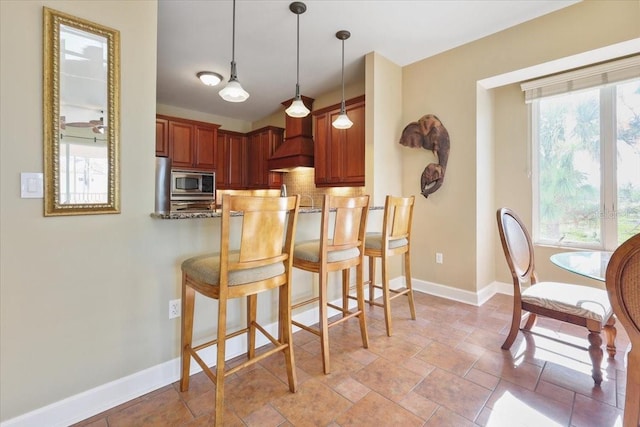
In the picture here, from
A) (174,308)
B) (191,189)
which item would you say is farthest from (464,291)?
(191,189)

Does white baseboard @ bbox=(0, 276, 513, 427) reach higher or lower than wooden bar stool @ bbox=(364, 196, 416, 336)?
lower

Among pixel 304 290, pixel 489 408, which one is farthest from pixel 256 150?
pixel 489 408

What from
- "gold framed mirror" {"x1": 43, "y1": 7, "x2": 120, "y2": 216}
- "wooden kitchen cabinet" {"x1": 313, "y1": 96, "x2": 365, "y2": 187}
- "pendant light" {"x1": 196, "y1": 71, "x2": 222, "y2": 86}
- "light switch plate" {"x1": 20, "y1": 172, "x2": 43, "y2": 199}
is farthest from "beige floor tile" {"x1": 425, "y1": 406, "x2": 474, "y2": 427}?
"pendant light" {"x1": 196, "y1": 71, "x2": 222, "y2": 86}

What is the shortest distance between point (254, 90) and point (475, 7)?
9.66ft

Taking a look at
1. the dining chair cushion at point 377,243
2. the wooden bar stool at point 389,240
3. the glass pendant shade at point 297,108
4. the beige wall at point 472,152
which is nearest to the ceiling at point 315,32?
the beige wall at point 472,152

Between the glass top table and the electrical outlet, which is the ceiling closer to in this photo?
the glass top table

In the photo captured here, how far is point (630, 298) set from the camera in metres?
1.07

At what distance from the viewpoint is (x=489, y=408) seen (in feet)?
4.94

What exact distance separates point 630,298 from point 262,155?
4934 mm

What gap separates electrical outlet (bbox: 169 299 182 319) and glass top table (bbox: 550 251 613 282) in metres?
2.26

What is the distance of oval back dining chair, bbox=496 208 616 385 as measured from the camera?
1.66m

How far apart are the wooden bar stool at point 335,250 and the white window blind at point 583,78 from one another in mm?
2474

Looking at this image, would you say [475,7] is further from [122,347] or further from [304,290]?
[122,347]

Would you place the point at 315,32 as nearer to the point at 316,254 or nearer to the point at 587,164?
the point at 316,254
